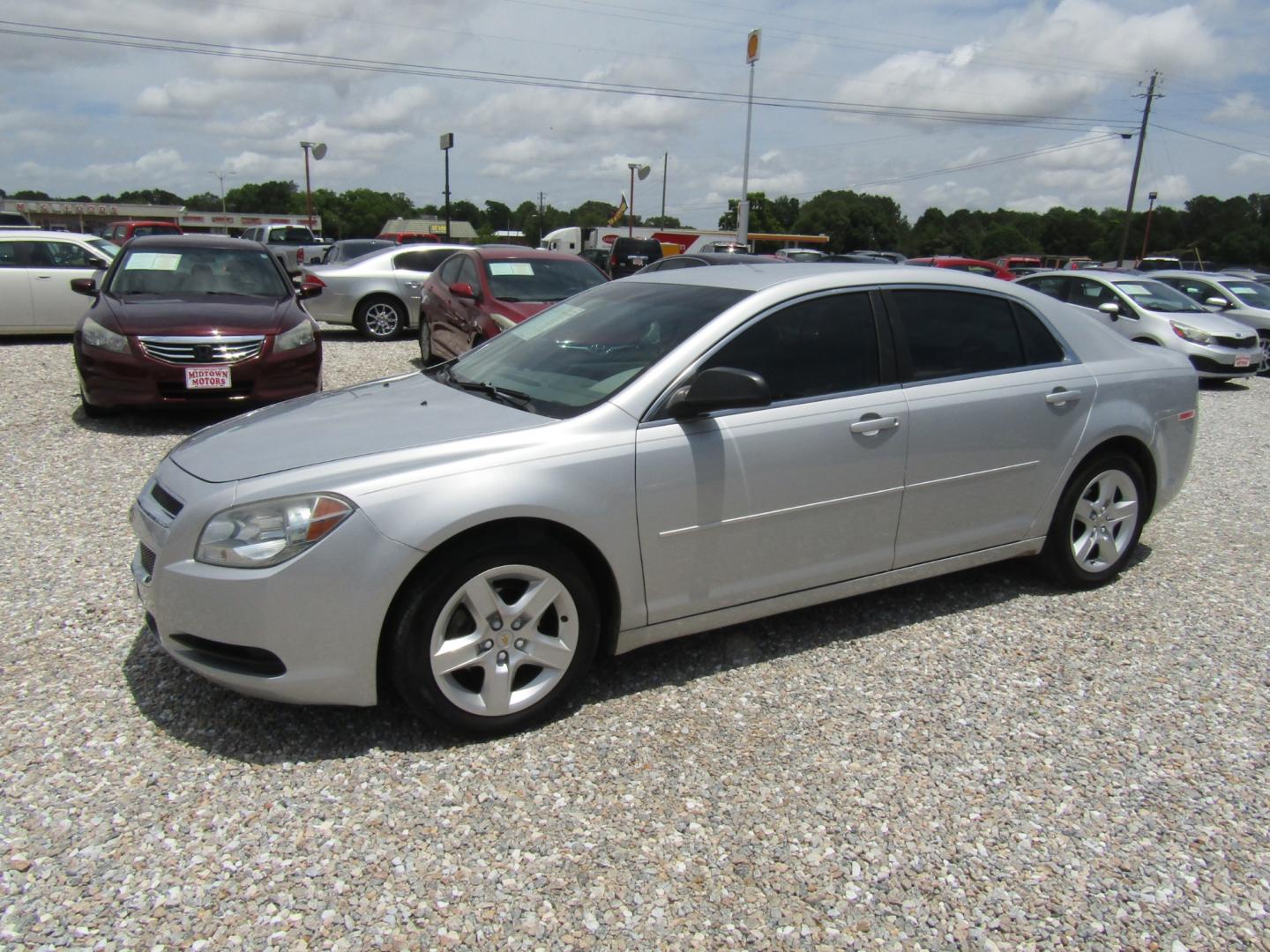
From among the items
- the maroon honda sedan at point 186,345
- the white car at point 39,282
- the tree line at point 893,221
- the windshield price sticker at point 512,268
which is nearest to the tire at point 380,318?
the white car at point 39,282

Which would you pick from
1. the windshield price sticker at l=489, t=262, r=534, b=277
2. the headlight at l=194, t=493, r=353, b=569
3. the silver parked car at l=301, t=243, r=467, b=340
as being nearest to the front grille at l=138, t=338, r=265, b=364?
the windshield price sticker at l=489, t=262, r=534, b=277

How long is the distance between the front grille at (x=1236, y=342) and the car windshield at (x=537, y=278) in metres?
8.46

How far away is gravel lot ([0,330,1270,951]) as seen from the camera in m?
2.26

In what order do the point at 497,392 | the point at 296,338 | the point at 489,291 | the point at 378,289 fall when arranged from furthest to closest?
the point at 378,289 → the point at 489,291 → the point at 296,338 → the point at 497,392

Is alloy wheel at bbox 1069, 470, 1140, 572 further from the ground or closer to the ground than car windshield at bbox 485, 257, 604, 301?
closer to the ground

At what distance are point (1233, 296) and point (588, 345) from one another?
14587 mm

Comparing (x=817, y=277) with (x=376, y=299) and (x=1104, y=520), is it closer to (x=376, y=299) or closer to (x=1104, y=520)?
(x=1104, y=520)

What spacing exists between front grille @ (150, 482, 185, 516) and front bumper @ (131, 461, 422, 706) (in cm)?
2

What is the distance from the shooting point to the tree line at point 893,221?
7469 cm

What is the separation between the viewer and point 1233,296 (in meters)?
14.4

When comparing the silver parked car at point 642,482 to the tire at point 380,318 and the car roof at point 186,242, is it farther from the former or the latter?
the tire at point 380,318

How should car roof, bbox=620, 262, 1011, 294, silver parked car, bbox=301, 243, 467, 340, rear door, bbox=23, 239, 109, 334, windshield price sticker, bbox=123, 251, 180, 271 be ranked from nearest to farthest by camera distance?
car roof, bbox=620, 262, 1011, 294, windshield price sticker, bbox=123, 251, 180, 271, rear door, bbox=23, 239, 109, 334, silver parked car, bbox=301, 243, 467, 340

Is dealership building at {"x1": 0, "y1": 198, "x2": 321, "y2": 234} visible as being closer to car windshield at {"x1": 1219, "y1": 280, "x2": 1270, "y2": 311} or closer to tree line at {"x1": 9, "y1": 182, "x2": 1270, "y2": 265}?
tree line at {"x1": 9, "y1": 182, "x2": 1270, "y2": 265}

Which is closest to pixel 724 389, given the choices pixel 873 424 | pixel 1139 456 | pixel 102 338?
pixel 873 424
